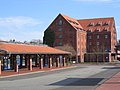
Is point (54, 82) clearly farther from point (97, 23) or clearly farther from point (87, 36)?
point (97, 23)

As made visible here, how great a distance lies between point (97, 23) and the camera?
121 metres

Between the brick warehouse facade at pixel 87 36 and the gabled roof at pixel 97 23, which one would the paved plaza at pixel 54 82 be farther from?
the gabled roof at pixel 97 23

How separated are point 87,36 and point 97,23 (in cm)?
637

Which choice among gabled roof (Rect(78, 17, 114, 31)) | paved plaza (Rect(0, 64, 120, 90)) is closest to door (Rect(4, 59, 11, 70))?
paved plaza (Rect(0, 64, 120, 90))

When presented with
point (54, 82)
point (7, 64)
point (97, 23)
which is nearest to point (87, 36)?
point (97, 23)

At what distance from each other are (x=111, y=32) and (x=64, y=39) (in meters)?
18.8

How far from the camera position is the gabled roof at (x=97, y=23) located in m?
119

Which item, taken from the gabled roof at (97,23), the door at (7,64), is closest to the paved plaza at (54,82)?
the door at (7,64)

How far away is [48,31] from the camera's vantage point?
361 ft

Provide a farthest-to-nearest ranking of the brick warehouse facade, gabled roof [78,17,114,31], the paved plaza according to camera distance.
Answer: gabled roof [78,17,114,31]
the brick warehouse facade
the paved plaza

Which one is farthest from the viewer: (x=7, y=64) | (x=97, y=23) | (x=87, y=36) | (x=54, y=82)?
(x=97, y=23)

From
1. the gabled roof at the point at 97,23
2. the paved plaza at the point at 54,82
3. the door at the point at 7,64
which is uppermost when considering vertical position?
the gabled roof at the point at 97,23

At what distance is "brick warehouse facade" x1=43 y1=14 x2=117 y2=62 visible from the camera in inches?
4250

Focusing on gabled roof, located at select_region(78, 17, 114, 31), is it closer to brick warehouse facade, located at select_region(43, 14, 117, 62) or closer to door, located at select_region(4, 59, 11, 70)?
brick warehouse facade, located at select_region(43, 14, 117, 62)
